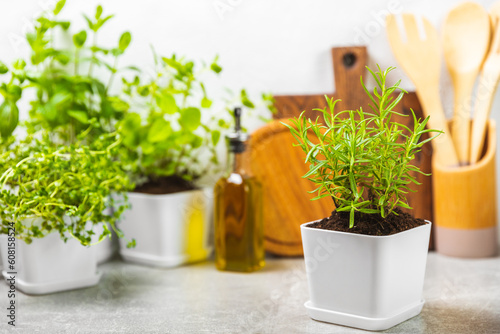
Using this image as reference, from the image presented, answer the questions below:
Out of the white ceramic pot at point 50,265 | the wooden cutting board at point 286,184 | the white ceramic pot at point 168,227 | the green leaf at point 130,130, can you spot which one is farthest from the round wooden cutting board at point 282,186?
the white ceramic pot at point 50,265

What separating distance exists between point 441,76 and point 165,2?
0.58m

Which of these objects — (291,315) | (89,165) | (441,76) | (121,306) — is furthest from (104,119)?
(441,76)

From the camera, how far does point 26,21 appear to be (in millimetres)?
1067

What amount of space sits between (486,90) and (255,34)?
1.53ft


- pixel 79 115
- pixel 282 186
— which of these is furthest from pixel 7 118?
pixel 282 186

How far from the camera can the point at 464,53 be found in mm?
1031

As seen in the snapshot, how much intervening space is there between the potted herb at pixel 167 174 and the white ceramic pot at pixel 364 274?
0.38 m

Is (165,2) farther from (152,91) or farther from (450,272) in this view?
(450,272)

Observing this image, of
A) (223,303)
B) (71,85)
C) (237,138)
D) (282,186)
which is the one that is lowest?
(223,303)

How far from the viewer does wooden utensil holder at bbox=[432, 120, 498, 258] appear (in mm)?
993

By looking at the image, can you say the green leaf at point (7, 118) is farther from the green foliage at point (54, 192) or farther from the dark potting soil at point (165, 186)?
the dark potting soil at point (165, 186)

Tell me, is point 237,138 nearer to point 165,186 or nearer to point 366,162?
point 165,186

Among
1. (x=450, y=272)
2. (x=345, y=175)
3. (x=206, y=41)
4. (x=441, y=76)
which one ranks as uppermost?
(x=206, y=41)

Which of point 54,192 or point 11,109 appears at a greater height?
point 11,109
